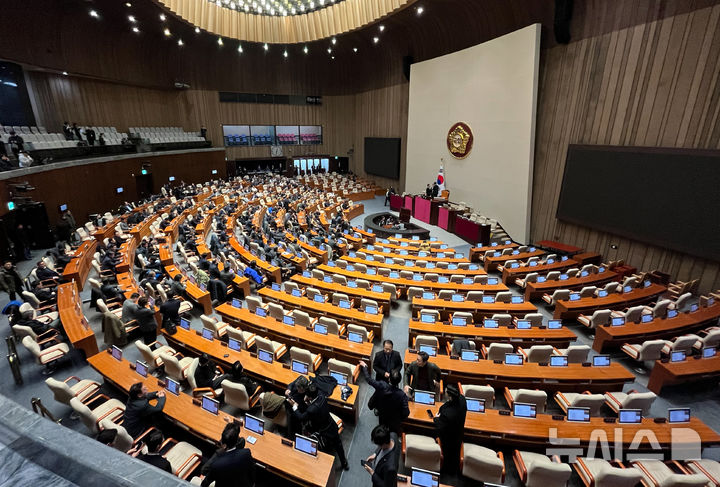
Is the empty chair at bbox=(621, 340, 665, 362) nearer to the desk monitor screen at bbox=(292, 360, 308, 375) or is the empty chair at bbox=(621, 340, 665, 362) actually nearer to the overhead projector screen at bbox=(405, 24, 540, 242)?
the desk monitor screen at bbox=(292, 360, 308, 375)

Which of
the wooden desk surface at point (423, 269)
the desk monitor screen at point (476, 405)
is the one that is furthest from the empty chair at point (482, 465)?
the wooden desk surface at point (423, 269)

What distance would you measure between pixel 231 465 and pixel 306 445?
2.90 feet

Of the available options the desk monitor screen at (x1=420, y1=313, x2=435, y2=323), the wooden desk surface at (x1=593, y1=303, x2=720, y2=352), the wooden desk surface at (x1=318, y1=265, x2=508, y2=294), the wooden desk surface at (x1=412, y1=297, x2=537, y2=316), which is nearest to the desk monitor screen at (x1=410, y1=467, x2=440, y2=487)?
the desk monitor screen at (x1=420, y1=313, x2=435, y2=323)

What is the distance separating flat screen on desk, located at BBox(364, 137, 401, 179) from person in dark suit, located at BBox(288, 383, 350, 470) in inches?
857

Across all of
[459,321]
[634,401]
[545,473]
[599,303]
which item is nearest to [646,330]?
[599,303]

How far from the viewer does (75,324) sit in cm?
632

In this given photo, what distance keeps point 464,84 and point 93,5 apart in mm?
18005

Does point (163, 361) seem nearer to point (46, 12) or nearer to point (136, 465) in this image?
point (136, 465)

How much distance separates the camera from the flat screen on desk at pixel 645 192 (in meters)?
8.92

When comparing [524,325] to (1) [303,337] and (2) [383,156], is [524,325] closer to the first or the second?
(1) [303,337]

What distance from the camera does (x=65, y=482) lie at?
1.00m

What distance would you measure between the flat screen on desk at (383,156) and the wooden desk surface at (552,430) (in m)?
21.4

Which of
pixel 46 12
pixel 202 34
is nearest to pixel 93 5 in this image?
pixel 46 12

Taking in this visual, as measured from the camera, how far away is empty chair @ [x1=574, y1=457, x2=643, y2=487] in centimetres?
336
